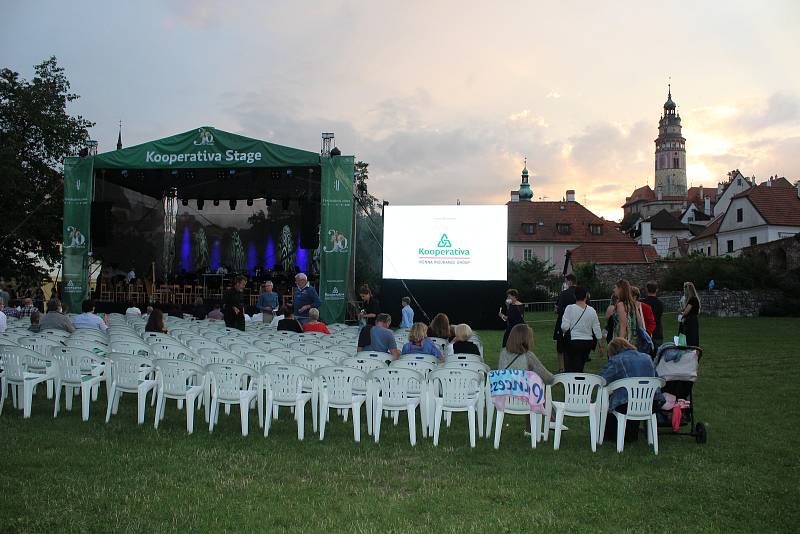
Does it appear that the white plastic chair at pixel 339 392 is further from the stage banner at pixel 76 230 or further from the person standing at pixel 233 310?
the stage banner at pixel 76 230

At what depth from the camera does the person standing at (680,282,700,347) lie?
8.83m

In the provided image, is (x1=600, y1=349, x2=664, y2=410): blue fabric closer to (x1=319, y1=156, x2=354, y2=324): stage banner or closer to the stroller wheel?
the stroller wheel

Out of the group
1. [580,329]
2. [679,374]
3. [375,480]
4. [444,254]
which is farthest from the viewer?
[444,254]

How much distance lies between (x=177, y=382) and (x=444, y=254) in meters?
13.8

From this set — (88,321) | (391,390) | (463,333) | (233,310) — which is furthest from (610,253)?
(391,390)

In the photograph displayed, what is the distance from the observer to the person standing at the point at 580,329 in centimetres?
820

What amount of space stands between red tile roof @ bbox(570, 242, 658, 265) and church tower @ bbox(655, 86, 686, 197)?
68680 millimetres

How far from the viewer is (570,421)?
7.62 metres

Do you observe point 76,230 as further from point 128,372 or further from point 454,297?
point 128,372

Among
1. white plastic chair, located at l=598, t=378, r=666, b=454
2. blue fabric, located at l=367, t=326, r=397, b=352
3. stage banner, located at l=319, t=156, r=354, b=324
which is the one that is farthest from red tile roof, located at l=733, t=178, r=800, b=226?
white plastic chair, located at l=598, t=378, r=666, b=454

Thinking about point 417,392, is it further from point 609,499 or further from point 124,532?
point 124,532

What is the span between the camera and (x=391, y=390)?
6.41 metres

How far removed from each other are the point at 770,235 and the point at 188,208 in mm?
33473

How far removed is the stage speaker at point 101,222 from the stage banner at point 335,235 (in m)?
5.55
